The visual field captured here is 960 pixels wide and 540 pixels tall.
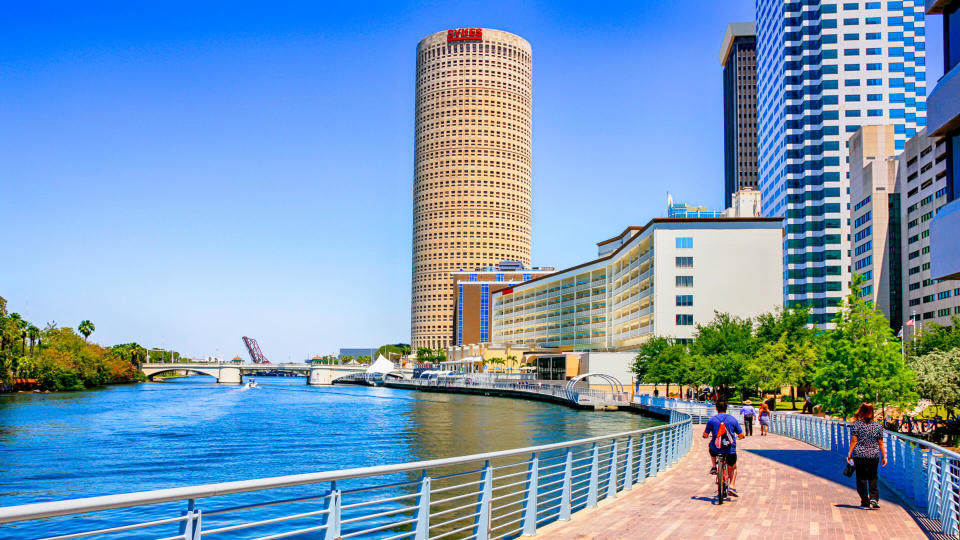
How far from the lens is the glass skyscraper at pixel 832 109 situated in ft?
504

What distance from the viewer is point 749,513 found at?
16.7 metres

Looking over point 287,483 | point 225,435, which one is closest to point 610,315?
point 225,435

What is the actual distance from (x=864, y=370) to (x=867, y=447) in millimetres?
21435

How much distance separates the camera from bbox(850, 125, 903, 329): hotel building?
131 metres

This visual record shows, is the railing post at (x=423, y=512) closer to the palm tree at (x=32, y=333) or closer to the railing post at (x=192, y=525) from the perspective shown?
the railing post at (x=192, y=525)

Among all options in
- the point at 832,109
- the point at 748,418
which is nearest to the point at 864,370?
the point at 748,418

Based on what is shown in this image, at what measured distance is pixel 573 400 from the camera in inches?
3809

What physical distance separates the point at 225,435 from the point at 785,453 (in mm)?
42800

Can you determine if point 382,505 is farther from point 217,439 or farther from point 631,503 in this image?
point 217,439

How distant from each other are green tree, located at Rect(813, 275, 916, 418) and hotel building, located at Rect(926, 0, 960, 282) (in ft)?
45.8

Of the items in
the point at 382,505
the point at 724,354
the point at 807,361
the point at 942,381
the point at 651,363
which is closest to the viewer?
the point at 382,505

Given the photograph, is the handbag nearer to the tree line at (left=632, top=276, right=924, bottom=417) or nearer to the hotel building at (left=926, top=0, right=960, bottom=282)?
the hotel building at (left=926, top=0, right=960, bottom=282)

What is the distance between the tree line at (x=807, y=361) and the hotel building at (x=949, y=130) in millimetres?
14205

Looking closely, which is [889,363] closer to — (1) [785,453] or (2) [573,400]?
(1) [785,453]
